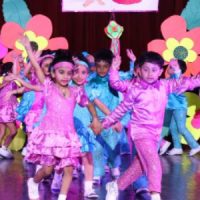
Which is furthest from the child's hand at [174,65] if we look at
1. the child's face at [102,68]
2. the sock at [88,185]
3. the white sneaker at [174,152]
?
the sock at [88,185]

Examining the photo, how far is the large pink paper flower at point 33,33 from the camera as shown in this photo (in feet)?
25.6

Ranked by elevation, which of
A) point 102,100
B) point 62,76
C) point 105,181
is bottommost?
point 105,181

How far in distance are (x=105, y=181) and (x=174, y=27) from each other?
280 centimetres

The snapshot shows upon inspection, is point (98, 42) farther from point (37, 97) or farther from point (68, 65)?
point (68, 65)

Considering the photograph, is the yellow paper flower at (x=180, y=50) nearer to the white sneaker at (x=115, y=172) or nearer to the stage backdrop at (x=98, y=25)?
the stage backdrop at (x=98, y=25)

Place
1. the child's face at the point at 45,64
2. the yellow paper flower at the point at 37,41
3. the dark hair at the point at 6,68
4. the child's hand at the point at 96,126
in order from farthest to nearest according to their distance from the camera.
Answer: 1. the yellow paper flower at the point at 37,41
2. the dark hair at the point at 6,68
3. the child's face at the point at 45,64
4. the child's hand at the point at 96,126

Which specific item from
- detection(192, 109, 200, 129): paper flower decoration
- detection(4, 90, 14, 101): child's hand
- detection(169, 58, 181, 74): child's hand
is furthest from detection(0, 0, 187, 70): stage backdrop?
detection(4, 90, 14, 101): child's hand

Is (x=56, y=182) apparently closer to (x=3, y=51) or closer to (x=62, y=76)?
(x=62, y=76)

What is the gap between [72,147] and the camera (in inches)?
177

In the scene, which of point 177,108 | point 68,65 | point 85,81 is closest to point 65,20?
point 177,108

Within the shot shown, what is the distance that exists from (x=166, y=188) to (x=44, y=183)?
1.01 m

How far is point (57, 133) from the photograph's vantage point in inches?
177

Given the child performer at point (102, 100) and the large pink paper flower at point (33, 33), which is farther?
the large pink paper flower at point (33, 33)

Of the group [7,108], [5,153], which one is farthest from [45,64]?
[5,153]
